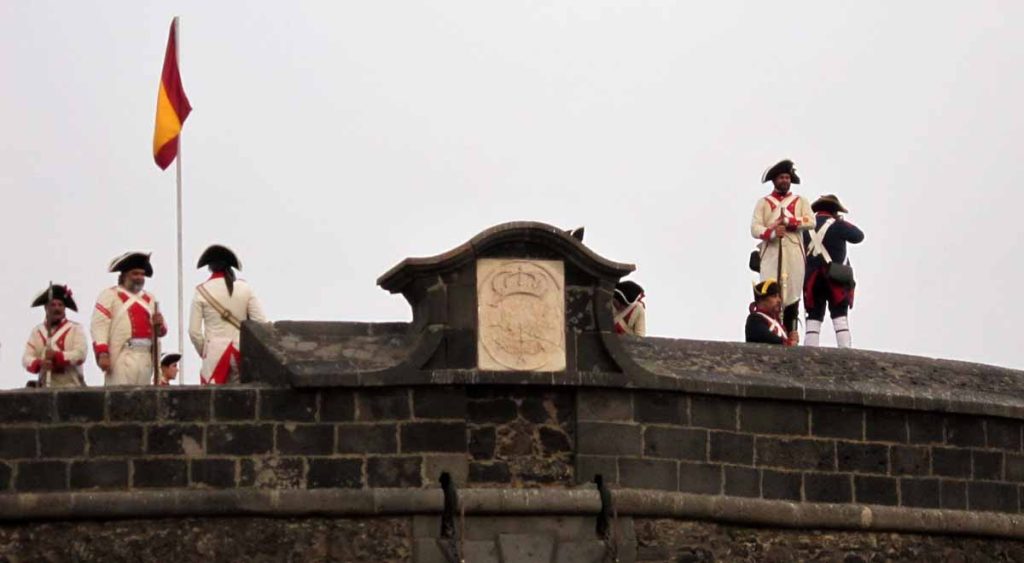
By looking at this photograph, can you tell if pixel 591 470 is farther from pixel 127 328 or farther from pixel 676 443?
pixel 127 328

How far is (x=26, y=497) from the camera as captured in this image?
22.1 metres

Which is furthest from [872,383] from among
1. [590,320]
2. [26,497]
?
[26,497]

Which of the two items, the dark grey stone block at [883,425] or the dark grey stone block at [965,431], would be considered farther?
the dark grey stone block at [965,431]

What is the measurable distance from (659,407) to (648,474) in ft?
1.48

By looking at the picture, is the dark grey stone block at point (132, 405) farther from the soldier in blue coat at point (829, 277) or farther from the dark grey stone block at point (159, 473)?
the soldier in blue coat at point (829, 277)

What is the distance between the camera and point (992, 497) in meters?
24.6

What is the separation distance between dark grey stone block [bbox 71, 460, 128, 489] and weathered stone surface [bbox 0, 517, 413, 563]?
24 cm

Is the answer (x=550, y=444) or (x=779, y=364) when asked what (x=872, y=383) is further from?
(x=550, y=444)

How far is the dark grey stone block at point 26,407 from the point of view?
2228 cm

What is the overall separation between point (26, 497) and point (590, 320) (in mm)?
3713

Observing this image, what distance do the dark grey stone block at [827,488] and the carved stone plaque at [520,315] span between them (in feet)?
6.72

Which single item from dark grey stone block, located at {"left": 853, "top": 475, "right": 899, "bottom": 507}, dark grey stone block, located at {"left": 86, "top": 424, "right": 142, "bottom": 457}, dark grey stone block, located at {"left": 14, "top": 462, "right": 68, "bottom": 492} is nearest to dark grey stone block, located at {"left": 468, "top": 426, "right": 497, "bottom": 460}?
dark grey stone block, located at {"left": 86, "top": 424, "right": 142, "bottom": 457}

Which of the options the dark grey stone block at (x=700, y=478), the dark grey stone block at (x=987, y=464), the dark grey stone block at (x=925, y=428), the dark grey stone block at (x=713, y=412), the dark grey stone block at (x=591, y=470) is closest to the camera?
the dark grey stone block at (x=591, y=470)

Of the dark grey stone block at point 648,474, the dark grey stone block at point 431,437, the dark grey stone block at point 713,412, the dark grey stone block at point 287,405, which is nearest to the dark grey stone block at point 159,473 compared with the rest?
the dark grey stone block at point 287,405
